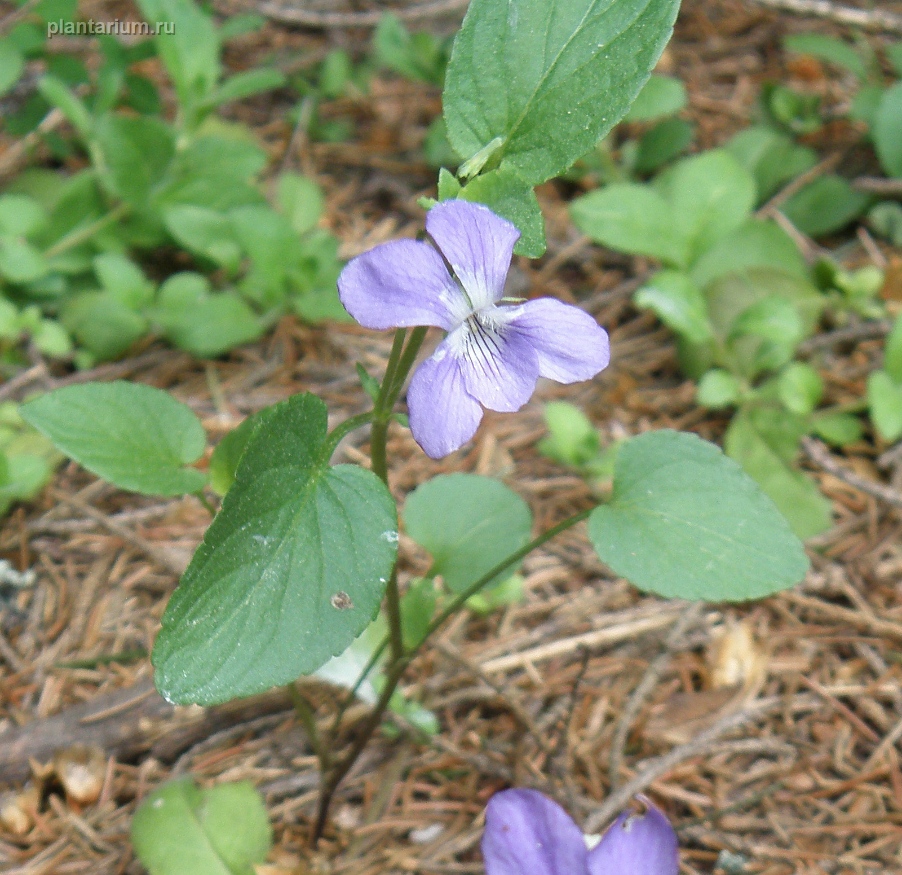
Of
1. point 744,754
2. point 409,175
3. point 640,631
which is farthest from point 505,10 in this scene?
point 409,175

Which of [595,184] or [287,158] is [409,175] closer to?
[287,158]

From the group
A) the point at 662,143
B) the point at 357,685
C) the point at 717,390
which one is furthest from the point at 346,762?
the point at 662,143

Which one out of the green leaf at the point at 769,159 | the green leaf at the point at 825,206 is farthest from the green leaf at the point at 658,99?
the green leaf at the point at 825,206

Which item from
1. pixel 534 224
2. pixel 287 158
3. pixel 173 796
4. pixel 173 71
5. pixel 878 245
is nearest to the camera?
pixel 534 224

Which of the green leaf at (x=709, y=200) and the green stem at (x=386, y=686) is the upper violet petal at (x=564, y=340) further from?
the green leaf at (x=709, y=200)

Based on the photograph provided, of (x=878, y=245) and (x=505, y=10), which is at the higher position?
(x=505, y=10)

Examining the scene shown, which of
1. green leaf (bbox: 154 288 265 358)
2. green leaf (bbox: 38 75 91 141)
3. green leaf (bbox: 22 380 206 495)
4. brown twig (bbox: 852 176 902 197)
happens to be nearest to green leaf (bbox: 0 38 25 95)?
green leaf (bbox: 38 75 91 141)

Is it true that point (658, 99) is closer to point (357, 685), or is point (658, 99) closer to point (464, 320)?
point (464, 320)

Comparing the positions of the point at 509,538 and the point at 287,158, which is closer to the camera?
the point at 509,538
